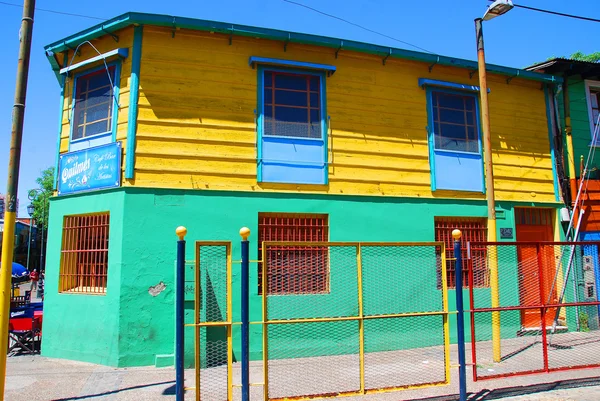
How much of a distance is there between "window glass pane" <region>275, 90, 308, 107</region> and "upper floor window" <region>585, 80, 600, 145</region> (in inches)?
297

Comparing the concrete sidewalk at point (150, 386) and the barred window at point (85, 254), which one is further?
the barred window at point (85, 254)

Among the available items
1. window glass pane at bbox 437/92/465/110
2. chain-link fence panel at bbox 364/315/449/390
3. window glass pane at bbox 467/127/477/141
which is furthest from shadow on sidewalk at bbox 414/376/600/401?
window glass pane at bbox 437/92/465/110

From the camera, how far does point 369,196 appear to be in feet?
33.1

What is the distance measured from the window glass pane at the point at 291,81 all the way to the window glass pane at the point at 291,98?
13cm

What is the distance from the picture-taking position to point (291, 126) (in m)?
9.89

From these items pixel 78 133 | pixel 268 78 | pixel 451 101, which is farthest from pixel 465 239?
pixel 78 133

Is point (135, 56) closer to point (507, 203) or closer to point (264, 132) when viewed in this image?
point (264, 132)

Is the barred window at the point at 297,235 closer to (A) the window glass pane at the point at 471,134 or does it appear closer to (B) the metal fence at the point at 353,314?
(B) the metal fence at the point at 353,314

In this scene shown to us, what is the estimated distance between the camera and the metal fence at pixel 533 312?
8.23 meters

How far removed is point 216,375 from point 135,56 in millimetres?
5928

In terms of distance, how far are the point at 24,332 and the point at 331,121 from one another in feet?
24.4

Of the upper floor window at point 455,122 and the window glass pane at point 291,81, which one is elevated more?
the window glass pane at point 291,81

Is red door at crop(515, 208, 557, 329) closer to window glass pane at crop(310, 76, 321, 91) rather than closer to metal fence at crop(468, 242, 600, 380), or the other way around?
metal fence at crop(468, 242, 600, 380)

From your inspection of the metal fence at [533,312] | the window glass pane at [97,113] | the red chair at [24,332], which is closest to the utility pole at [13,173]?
the window glass pane at [97,113]
